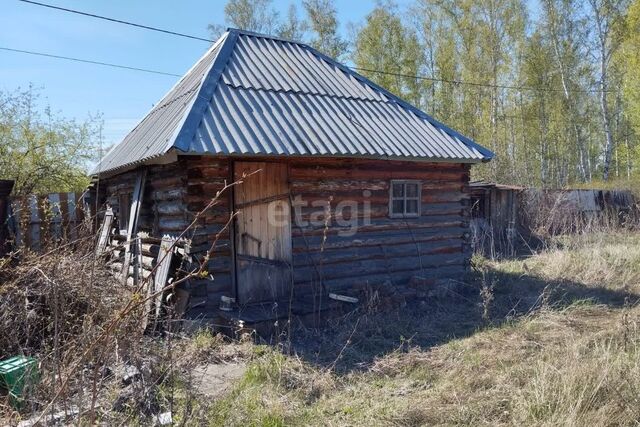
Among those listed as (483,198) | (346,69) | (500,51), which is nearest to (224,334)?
(346,69)

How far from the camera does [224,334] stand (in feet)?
20.5

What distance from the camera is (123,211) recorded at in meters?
9.73

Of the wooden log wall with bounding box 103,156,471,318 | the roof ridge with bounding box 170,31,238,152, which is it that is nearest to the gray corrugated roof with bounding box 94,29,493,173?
the roof ridge with bounding box 170,31,238,152

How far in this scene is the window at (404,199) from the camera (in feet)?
27.2

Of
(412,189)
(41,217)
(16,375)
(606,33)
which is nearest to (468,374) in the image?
(16,375)

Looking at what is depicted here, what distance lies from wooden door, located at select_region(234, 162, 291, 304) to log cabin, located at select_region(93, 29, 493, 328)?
0.02 metres

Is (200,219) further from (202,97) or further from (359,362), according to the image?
(359,362)

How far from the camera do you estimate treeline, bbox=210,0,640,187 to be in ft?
74.5

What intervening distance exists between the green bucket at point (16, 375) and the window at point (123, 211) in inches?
216

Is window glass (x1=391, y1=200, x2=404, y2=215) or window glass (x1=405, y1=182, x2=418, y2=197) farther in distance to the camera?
window glass (x1=405, y1=182, x2=418, y2=197)

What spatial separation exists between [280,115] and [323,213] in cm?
162

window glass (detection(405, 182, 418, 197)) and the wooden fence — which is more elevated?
window glass (detection(405, 182, 418, 197))

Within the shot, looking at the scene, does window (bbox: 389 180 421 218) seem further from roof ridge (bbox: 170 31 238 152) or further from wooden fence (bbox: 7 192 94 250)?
wooden fence (bbox: 7 192 94 250)

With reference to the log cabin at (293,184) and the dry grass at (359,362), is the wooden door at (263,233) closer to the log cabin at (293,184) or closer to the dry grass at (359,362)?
the log cabin at (293,184)
